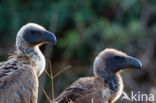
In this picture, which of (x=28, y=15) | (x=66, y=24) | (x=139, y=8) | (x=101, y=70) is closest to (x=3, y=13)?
(x=28, y=15)

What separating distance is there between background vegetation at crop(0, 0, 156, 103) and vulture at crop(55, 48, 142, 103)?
14.2 feet

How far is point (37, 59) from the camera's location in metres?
5.62

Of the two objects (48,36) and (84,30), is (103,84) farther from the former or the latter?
(84,30)

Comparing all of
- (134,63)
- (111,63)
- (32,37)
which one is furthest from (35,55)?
(134,63)

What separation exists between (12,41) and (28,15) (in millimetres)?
612

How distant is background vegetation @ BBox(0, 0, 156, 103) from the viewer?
35.4 feet

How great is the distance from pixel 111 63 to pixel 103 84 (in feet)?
1.06

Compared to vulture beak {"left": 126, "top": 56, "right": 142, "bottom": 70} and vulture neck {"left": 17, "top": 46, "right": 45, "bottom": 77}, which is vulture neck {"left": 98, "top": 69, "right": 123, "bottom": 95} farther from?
vulture neck {"left": 17, "top": 46, "right": 45, "bottom": 77}

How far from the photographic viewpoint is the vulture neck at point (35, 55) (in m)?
5.56

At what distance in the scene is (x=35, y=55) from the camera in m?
5.66

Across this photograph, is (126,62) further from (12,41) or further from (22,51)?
(12,41)

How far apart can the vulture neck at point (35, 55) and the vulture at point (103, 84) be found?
1.27ft

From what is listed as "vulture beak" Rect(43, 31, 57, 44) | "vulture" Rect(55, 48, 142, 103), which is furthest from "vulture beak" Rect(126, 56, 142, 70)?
"vulture beak" Rect(43, 31, 57, 44)

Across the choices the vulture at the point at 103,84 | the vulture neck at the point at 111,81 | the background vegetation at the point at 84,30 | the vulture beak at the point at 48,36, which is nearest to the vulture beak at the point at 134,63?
the vulture at the point at 103,84
